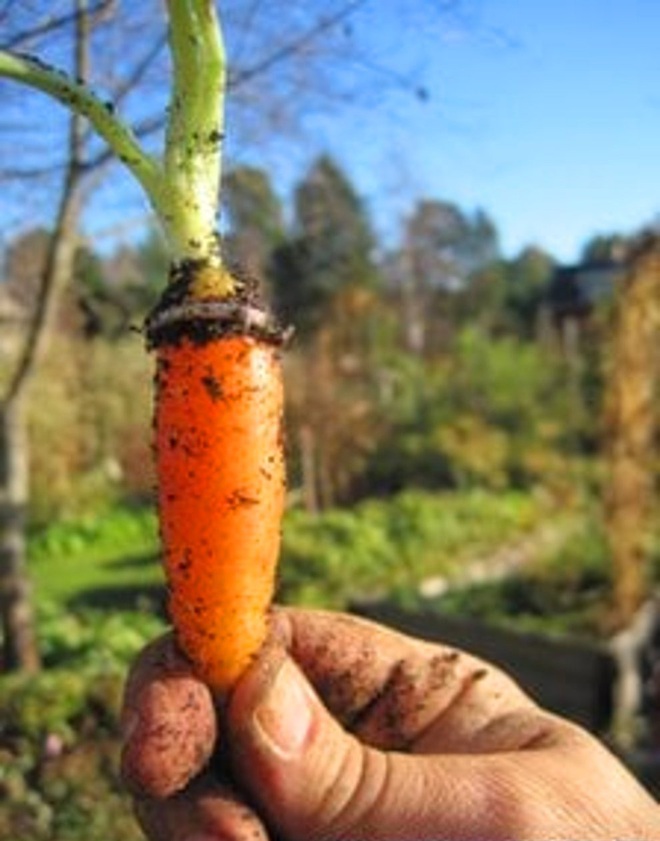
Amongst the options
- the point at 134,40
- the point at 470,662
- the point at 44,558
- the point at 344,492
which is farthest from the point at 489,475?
the point at 470,662

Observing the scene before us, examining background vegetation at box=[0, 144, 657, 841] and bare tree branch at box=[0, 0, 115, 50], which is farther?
background vegetation at box=[0, 144, 657, 841]

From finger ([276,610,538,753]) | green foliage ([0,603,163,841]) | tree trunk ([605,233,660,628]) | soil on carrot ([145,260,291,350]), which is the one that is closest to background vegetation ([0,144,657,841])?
green foliage ([0,603,163,841])

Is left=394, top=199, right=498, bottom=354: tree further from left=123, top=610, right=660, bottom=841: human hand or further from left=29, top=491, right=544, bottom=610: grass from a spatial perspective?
left=123, top=610, right=660, bottom=841: human hand

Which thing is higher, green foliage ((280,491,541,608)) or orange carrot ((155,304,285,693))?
orange carrot ((155,304,285,693))

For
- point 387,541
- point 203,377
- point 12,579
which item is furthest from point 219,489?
point 387,541

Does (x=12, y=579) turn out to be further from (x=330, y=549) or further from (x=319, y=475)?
(x=319, y=475)

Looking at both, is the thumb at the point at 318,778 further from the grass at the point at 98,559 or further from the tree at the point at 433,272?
the tree at the point at 433,272

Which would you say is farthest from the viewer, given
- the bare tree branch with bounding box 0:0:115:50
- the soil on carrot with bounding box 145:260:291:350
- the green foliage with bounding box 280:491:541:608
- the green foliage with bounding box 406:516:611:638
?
the green foliage with bounding box 280:491:541:608
